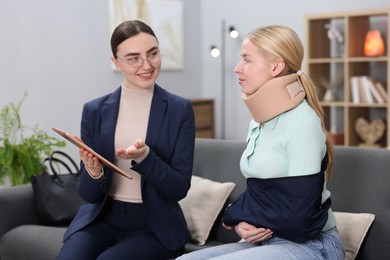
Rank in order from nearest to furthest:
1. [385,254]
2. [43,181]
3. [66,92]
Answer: [385,254], [43,181], [66,92]

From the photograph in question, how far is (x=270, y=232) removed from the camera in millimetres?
1977

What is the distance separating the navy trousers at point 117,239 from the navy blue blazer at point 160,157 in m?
0.04

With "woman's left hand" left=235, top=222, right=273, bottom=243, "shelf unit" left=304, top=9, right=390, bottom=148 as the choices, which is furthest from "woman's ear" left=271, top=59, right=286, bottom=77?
"shelf unit" left=304, top=9, right=390, bottom=148

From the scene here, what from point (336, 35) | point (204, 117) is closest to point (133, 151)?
point (336, 35)

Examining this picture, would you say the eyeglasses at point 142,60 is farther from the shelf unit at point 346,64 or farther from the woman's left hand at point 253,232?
the shelf unit at point 346,64

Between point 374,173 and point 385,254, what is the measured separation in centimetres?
31

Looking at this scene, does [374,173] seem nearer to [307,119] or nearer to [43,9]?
[307,119]

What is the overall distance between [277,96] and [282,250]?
46 cm

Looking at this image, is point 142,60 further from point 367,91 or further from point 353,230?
point 367,91

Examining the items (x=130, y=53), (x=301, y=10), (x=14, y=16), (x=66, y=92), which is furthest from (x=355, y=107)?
(x=130, y=53)

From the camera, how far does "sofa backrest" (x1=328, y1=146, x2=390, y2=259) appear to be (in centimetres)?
241

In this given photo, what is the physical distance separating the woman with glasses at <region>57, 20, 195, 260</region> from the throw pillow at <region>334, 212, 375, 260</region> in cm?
58

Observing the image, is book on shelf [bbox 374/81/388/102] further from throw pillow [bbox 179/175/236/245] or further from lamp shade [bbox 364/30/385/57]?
throw pillow [bbox 179/175/236/245]

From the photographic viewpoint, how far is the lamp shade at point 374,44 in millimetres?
4996
